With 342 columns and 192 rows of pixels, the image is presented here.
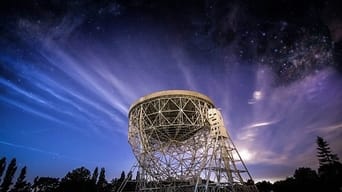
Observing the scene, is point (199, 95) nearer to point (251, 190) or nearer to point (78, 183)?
point (251, 190)

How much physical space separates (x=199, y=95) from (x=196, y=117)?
2065 mm

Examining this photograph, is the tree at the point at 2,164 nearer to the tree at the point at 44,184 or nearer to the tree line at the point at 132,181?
the tree line at the point at 132,181

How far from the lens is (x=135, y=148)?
A: 19.7 m

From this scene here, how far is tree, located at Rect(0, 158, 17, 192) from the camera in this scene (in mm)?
49375

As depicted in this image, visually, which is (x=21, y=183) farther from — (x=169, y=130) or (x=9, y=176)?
(x=169, y=130)

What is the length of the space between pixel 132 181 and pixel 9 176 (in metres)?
47.6

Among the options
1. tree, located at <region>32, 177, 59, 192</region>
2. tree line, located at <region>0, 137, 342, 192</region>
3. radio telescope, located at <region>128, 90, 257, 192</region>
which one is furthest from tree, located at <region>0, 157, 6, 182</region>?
radio telescope, located at <region>128, 90, 257, 192</region>

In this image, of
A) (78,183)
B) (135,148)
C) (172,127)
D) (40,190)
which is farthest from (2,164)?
(172,127)

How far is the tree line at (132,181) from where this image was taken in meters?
25.1

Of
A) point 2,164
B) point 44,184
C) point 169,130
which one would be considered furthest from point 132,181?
point 44,184

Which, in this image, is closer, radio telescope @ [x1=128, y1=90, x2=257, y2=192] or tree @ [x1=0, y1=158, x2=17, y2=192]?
radio telescope @ [x1=128, y1=90, x2=257, y2=192]

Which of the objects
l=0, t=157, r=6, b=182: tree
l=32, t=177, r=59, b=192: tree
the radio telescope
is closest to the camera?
the radio telescope

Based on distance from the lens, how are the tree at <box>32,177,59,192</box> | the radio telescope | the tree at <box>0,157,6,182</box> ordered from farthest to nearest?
the tree at <box>32,177,59,192</box>, the tree at <box>0,157,6,182</box>, the radio telescope

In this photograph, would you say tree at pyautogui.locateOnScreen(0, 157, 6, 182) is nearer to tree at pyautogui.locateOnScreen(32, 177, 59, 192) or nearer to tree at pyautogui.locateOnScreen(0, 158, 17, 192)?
tree at pyautogui.locateOnScreen(0, 158, 17, 192)
